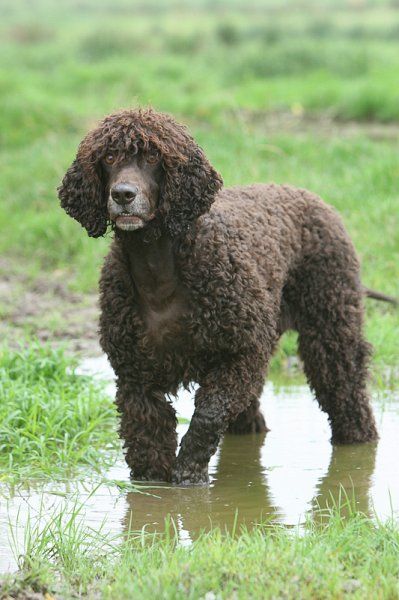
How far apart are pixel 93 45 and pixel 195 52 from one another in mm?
2059

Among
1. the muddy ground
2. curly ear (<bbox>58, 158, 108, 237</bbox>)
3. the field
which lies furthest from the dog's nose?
the muddy ground

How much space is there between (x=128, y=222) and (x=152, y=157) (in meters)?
0.35

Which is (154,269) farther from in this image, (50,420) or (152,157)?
(50,420)

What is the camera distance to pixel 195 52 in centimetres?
2423

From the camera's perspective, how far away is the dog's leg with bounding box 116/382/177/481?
587 cm

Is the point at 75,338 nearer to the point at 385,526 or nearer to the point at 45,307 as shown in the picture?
the point at 45,307

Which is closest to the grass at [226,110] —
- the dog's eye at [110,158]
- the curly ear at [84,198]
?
the curly ear at [84,198]

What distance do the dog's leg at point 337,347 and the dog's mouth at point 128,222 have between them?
5.52ft

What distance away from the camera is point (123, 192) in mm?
5227

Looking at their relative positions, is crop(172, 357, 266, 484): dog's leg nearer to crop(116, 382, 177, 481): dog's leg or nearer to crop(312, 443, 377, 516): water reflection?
crop(116, 382, 177, 481): dog's leg

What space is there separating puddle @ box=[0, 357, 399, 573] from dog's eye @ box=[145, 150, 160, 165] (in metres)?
1.52

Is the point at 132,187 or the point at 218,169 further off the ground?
the point at 218,169

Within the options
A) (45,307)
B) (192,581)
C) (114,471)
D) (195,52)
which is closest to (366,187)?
(45,307)

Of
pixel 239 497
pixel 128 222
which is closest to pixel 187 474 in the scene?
pixel 239 497
